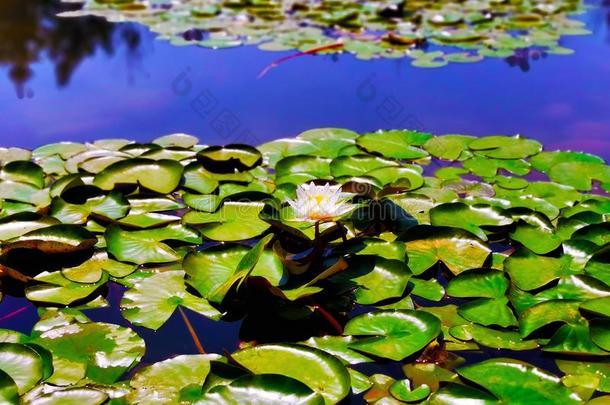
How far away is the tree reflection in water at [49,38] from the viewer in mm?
3844

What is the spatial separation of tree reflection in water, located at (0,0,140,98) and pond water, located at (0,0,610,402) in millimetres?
15

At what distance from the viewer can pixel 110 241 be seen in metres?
1.89

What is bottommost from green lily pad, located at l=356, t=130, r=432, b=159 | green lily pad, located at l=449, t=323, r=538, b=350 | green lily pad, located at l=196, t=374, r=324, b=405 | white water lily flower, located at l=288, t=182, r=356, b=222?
green lily pad, located at l=449, t=323, r=538, b=350

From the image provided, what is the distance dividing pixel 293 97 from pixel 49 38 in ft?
6.75

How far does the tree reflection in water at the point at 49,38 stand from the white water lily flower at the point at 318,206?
7.62ft

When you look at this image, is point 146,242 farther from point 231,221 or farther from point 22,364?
point 22,364

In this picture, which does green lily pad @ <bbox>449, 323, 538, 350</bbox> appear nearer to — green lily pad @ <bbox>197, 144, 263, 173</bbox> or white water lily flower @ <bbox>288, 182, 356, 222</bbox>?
white water lily flower @ <bbox>288, 182, 356, 222</bbox>

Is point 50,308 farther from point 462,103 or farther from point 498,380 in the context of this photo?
point 462,103

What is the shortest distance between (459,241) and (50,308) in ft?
3.73

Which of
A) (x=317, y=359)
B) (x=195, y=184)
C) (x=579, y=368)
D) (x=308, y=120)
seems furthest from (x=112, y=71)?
(x=579, y=368)

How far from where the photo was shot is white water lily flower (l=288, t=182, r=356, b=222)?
5.24 feet

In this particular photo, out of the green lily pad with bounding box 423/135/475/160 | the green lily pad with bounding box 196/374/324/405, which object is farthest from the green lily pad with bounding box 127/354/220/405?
the green lily pad with bounding box 423/135/475/160

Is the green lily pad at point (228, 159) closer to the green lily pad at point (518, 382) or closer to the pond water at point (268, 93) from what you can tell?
the pond water at point (268, 93)

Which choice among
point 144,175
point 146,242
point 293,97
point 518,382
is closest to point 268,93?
point 293,97
